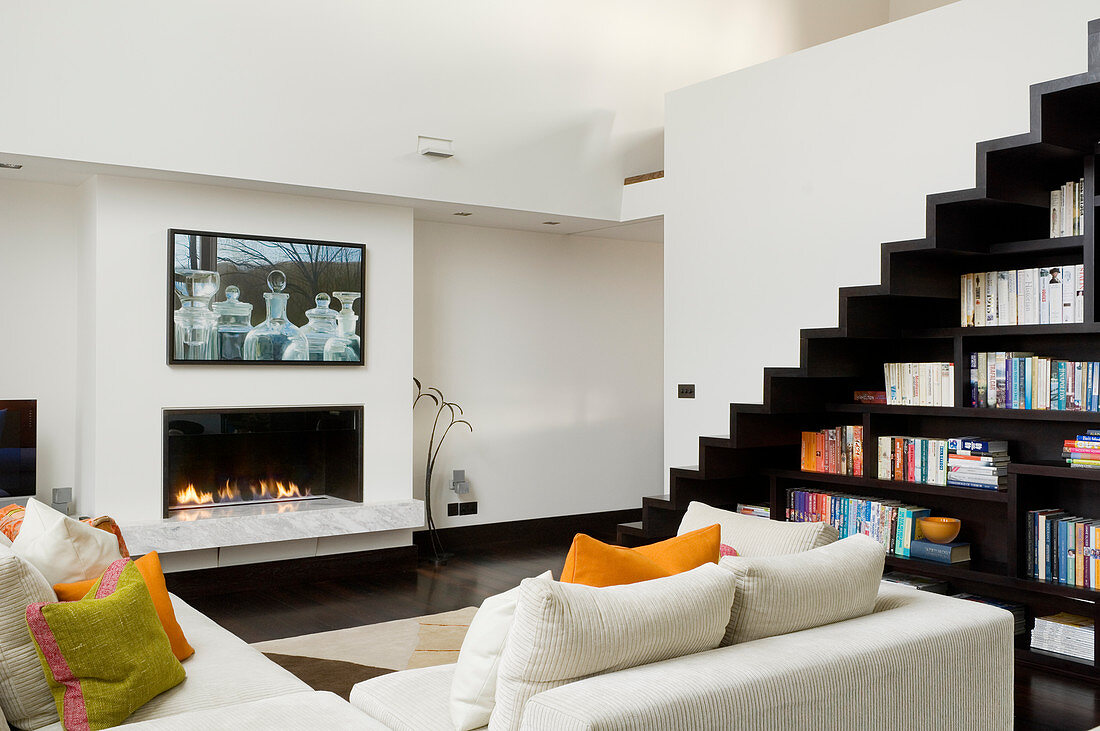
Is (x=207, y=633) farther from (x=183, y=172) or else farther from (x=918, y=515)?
(x=918, y=515)

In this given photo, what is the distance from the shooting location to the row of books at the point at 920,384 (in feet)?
14.8

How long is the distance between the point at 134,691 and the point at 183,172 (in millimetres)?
3441

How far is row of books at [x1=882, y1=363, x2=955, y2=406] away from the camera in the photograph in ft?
14.8

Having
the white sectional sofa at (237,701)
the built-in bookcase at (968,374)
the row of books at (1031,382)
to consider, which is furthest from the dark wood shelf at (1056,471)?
the white sectional sofa at (237,701)

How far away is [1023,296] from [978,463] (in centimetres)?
80

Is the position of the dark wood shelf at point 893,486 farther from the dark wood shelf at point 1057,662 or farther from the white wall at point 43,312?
the white wall at point 43,312

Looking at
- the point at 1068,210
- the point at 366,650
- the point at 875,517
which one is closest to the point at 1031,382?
the point at 1068,210

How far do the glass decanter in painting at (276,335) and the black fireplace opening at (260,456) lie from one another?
0.34m

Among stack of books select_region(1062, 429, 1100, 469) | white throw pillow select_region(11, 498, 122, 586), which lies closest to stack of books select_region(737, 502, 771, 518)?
stack of books select_region(1062, 429, 1100, 469)

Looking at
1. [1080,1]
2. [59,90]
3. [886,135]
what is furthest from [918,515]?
[59,90]

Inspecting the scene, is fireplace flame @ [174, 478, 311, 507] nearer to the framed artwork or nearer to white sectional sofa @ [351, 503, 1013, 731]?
the framed artwork

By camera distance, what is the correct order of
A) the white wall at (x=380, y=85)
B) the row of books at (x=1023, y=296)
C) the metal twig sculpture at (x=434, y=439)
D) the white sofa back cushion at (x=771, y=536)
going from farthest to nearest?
1. the metal twig sculpture at (x=434, y=439)
2. the white wall at (x=380, y=85)
3. the row of books at (x=1023, y=296)
4. the white sofa back cushion at (x=771, y=536)

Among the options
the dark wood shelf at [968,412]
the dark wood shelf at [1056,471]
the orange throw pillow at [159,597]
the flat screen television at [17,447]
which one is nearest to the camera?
the orange throw pillow at [159,597]

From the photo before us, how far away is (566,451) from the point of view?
7441mm
